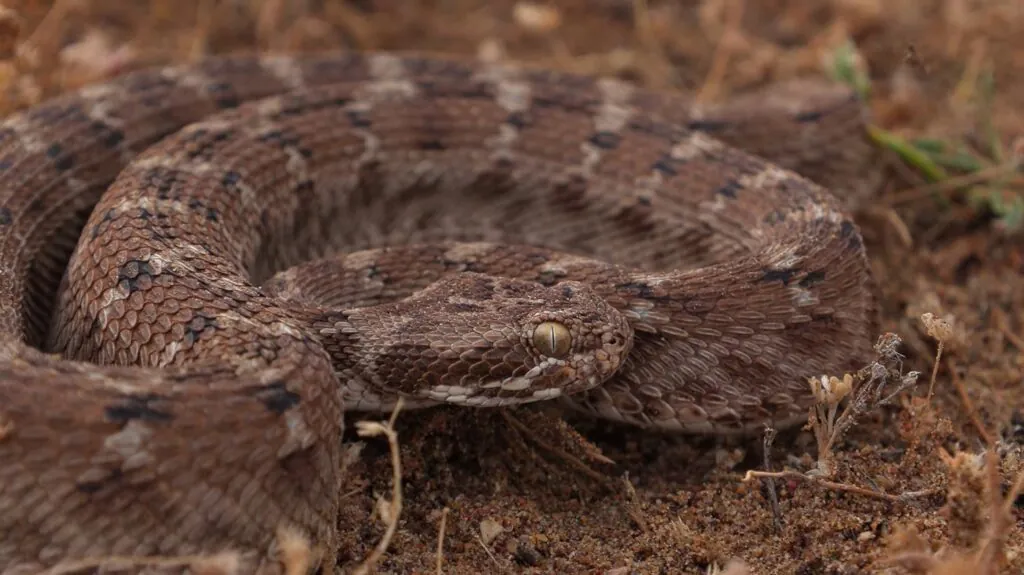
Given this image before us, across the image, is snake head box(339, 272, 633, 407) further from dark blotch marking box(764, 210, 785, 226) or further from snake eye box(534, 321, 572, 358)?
dark blotch marking box(764, 210, 785, 226)

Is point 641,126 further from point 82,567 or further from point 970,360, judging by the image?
point 82,567

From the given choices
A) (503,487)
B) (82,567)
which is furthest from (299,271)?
(82,567)

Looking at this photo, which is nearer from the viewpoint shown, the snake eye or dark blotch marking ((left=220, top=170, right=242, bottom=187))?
the snake eye

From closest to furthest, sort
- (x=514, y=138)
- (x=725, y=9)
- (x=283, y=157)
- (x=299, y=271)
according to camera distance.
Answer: (x=299, y=271) → (x=283, y=157) → (x=514, y=138) → (x=725, y=9)

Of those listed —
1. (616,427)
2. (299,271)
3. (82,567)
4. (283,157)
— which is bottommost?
(616,427)

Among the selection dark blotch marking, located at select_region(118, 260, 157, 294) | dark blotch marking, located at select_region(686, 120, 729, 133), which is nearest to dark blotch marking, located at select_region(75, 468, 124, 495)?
dark blotch marking, located at select_region(118, 260, 157, 294)

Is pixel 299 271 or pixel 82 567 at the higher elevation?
pixel 299 271

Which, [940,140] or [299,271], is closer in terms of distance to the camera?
[299,271]

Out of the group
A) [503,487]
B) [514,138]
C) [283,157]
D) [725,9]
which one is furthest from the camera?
[725,9]
